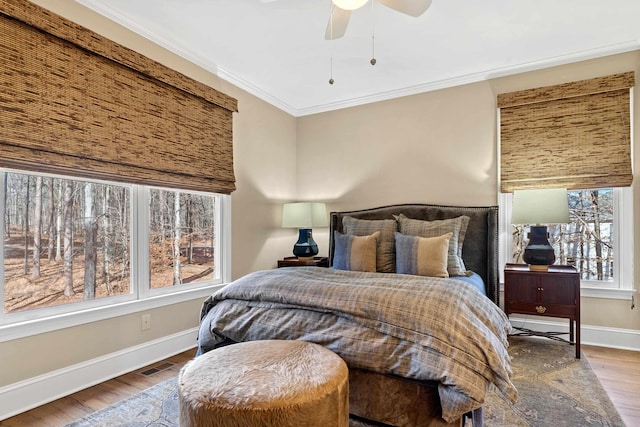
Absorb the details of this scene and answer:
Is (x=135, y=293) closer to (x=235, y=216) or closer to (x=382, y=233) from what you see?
(x=235, y=216)

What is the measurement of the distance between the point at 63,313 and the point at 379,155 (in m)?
3.36

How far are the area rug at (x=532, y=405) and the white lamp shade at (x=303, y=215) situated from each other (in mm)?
2044

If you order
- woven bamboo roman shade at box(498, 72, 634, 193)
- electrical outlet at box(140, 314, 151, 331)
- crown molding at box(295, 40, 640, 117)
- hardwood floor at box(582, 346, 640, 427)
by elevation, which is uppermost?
crown molding at box(295, 40, 640, 117)

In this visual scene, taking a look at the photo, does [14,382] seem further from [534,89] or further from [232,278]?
[534,89]

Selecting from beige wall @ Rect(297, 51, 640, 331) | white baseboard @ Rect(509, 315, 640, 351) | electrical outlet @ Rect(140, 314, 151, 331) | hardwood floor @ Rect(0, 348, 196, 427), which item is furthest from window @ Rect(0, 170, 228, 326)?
white baseboard @ Rect(509, 315, 640, 351)

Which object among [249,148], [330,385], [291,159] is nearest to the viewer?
[330,385]

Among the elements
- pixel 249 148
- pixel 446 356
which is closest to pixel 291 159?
pixel 249 148

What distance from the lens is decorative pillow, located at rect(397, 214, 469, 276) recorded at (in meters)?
3.07

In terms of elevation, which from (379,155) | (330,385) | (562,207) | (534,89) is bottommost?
(330,385)

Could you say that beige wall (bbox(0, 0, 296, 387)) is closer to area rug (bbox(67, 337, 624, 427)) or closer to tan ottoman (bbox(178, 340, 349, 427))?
area rug (bbox(67, 337, 624, 427))

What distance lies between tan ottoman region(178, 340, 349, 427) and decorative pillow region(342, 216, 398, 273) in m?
1.71

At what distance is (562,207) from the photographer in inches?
115

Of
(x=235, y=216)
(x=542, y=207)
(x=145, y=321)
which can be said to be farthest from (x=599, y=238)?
(x=145, y=321)

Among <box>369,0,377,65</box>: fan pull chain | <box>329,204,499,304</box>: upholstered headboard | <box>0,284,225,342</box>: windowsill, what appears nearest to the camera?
<box>0,284,225,342</box>: windowsill
